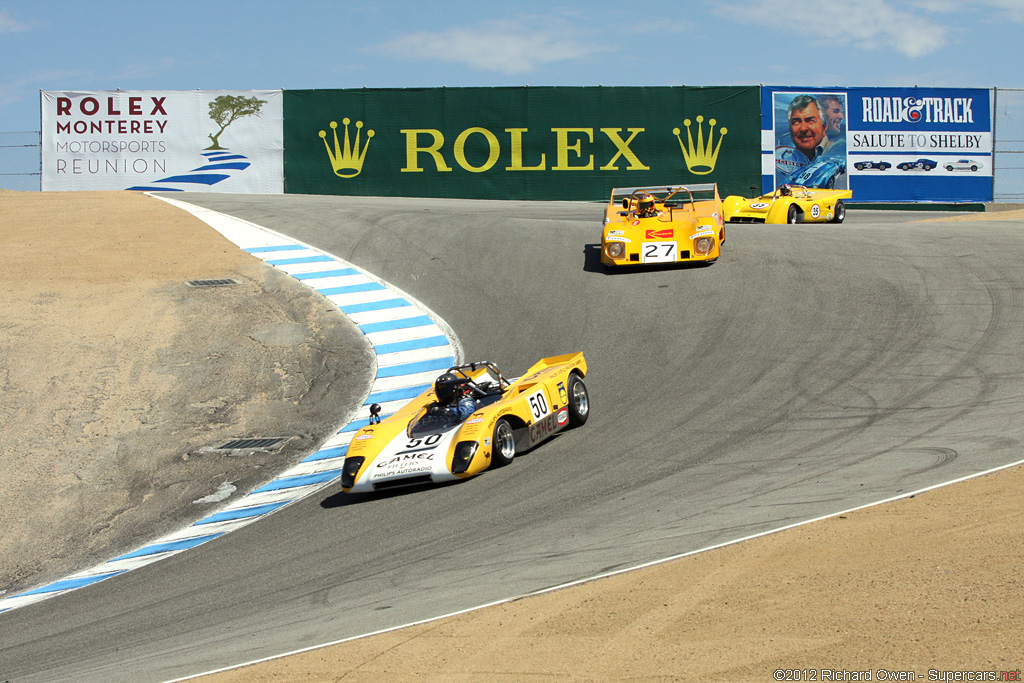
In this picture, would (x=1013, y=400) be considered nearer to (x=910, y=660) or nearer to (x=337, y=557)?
(x=910, y=660)

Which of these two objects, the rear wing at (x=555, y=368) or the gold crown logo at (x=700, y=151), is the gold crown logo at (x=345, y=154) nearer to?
the gold crown logo at (x=700, y=151)

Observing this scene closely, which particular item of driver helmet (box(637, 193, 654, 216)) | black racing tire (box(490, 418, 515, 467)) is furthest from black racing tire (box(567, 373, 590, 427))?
driver helmet (box(637, 193, 654, 216))

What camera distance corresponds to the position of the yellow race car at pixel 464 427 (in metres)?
9.63

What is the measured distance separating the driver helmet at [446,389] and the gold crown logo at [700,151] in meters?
19.1

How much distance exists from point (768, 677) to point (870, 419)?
6.04 m

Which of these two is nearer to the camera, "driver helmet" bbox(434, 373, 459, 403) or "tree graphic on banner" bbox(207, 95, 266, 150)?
"driver helmet" bbox(434, 373, 459, 403)

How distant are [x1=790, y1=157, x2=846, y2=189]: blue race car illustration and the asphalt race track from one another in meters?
9.06

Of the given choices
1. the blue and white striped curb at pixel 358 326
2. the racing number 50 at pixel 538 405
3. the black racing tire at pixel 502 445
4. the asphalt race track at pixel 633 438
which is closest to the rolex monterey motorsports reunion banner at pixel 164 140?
the blue and white striped curb at pixel 358 326

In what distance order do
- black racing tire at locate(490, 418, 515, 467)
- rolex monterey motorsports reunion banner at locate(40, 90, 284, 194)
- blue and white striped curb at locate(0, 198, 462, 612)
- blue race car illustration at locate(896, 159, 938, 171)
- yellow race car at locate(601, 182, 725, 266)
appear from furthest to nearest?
blue race car illustration at locate(896, 159, 938, 171) < rolex monterey motorsports reunion banner at locate(40, 90, 284, 194) < yellow race car at locate(601, 182, 725, 266) < black racing tire at locate(490, 418, 515, 467) < blue and white striped curb at locate(0, 198, 462, 612)

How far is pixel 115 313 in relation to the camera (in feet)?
51.1

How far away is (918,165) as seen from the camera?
28.9 meters

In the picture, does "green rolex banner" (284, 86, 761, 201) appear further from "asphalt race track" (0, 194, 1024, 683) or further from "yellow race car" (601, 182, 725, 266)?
"yellow race car" (601, 182, 725, 266)

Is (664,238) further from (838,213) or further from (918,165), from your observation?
(918,165)

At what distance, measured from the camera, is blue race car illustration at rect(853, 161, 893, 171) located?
93.6 feet
